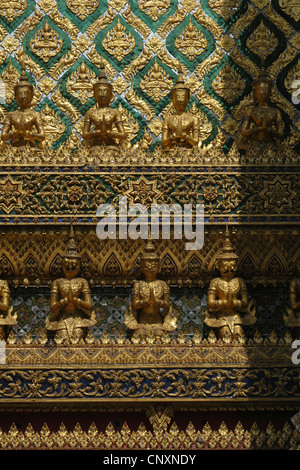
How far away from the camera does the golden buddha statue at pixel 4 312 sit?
11.4m

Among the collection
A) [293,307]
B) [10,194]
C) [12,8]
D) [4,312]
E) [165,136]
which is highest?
[12,8]

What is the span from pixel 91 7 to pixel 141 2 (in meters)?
0.65

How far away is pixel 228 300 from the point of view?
445 inches

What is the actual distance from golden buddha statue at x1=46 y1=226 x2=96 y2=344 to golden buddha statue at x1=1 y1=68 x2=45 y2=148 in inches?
62.9

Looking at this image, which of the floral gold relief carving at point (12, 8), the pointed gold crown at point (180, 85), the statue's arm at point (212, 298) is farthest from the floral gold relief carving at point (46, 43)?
the statue's arm at point (212, 298)

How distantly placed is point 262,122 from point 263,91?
0.41 m

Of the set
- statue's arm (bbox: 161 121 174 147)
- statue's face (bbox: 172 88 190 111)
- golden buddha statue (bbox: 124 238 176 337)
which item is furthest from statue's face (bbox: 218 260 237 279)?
statue's face (bbox: 172 88 190 111)

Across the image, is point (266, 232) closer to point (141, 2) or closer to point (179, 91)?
point (179, 91)

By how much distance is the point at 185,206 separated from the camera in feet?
38.3

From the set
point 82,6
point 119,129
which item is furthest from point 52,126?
point 82,6

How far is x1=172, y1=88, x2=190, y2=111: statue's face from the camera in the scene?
1233 cm

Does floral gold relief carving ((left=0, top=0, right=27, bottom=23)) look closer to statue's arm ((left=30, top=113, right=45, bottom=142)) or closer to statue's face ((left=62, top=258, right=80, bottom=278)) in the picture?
statue's arm ((left=30, top=113, right=45, bottom=142))

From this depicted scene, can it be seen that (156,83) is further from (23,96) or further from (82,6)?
(23,96)

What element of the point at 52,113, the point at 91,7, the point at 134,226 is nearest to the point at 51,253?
the point at 134,226
